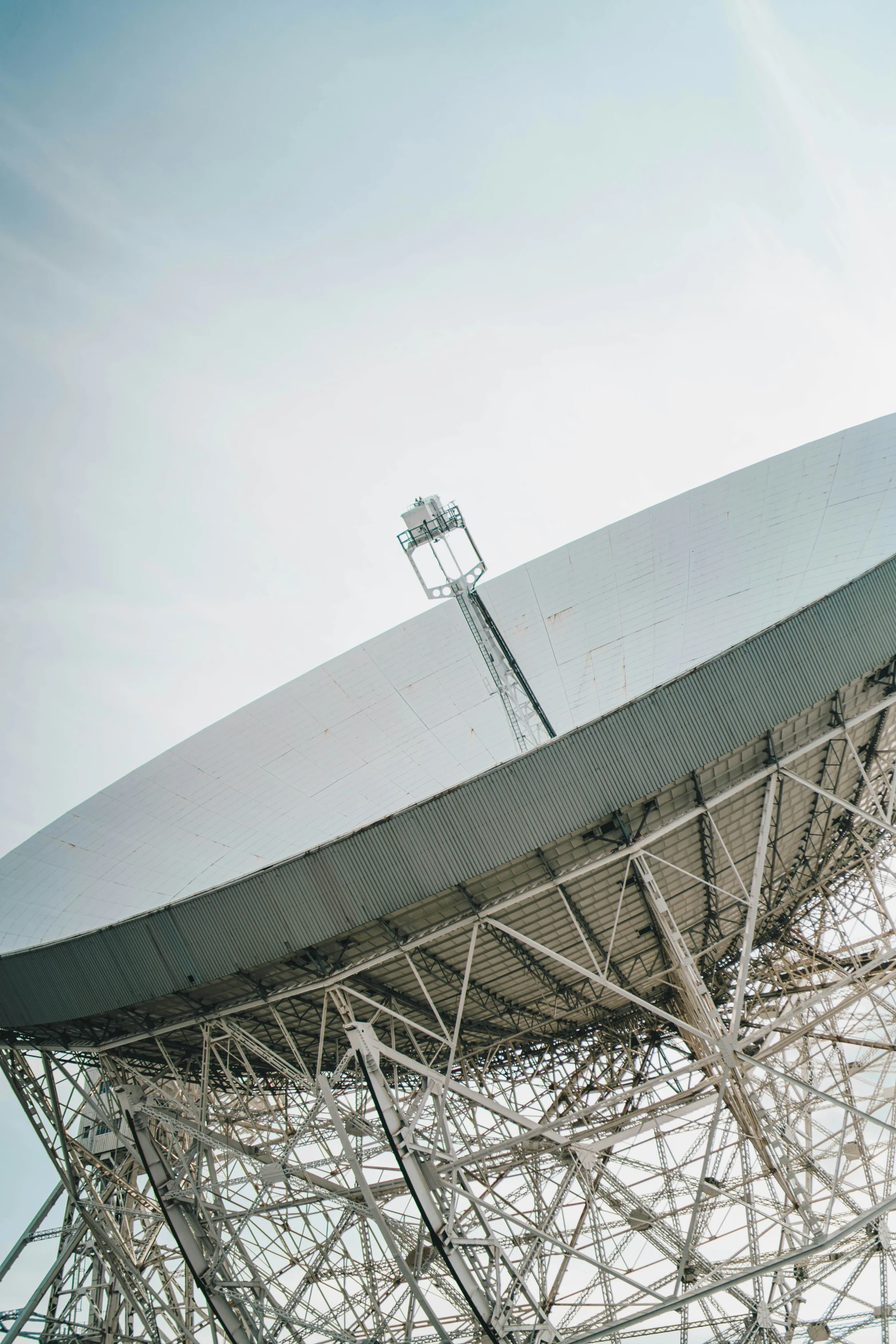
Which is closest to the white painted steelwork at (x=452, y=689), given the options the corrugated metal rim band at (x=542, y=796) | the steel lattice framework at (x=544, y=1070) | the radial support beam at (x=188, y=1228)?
the steel lattice framework at (x=544, y=1070)

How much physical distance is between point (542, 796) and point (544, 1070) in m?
13.4

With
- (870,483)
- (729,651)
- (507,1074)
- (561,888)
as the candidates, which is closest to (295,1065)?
(507,1074)

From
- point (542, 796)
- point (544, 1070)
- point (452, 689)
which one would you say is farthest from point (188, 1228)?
point (452, 689)

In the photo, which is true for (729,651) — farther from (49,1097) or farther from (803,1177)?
(803,1177)

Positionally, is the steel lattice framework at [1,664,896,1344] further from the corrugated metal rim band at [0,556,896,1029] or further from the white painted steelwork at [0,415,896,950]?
the white painted steelwork at [0,415,896,950]

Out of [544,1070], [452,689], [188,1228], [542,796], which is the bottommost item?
[544,1070]

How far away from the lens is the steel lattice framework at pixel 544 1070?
14.7 metres

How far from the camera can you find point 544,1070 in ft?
80.3

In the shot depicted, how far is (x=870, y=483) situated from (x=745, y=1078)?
37.6ft

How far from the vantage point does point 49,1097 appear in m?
18.5

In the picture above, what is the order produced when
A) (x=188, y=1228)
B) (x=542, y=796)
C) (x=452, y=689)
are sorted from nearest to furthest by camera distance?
(x=542, y=796), (x=188, y=1228), (x=452, y=689)

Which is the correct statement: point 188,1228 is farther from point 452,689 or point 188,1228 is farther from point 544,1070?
point 452,689

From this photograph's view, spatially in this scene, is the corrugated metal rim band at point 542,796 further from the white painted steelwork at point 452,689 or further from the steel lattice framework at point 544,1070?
the white painted steelwork at point 452,689

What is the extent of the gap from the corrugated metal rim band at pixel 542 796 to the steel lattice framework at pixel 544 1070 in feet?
3.31
